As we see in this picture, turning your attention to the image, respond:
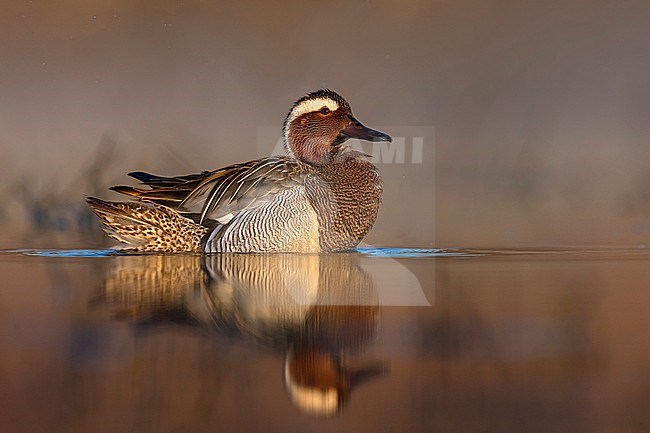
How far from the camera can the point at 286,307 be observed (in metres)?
2.07

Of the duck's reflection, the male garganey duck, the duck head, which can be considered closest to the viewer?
the duck's reflection

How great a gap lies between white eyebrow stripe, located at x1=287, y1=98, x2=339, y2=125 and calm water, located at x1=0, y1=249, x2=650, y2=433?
172cm

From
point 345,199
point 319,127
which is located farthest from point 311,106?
point 345,199

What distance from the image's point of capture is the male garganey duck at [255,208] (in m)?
3.90

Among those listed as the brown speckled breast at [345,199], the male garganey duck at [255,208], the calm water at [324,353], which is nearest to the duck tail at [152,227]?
the male garganey duck at [255,208]

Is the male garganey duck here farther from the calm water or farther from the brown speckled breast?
the calm water

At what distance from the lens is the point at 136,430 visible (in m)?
1.07

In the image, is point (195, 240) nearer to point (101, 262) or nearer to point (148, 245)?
point (148, 245)

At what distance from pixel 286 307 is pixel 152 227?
214 centimetres

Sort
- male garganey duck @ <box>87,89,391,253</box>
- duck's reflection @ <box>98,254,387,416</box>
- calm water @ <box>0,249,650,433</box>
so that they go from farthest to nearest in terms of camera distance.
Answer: male garganey duck @ <box>87,89,391,253</box> < duck's reflection @ <box>98,254,387,416</box> < calm water @ <box>0,249,650,433</box>

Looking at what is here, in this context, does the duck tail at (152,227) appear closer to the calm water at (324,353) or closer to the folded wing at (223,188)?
the folded wing at (223,188)

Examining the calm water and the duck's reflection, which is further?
the duck's reflection

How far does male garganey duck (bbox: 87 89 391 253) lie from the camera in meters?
3.90

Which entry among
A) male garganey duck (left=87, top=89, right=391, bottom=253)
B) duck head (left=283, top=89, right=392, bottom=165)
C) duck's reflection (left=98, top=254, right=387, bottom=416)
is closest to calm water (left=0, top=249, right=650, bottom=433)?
duck's reflection (left=98, top=254, right=387, bottom=416)
